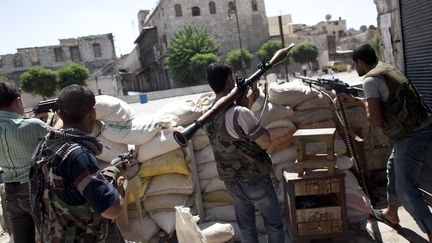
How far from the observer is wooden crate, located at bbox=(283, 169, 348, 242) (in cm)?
302

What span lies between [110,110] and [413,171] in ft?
8.63

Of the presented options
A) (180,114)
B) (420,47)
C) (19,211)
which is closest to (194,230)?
(19,211)

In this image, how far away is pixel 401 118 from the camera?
8.84ft

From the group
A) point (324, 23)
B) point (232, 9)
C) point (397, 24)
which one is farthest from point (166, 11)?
point (397, 24)

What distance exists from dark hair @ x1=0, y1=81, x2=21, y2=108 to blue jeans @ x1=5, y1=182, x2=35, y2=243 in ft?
1.83

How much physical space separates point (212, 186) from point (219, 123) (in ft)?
4.50

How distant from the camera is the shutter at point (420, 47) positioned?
3.40 m

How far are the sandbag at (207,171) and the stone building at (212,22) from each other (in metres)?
37.6

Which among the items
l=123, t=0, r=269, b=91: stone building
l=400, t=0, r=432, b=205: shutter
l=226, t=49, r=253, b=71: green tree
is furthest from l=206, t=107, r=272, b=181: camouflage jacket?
l=123, t=0, r=269, b=91: stone building

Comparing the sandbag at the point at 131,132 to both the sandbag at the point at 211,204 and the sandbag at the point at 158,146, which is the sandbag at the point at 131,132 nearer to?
the sandbag at the point at 158,146

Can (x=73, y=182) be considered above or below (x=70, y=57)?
below

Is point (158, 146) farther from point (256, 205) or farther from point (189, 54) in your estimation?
point (189, 54)

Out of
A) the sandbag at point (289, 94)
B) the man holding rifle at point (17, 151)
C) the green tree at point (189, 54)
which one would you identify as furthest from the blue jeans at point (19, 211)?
the green tree at point (189, 54)

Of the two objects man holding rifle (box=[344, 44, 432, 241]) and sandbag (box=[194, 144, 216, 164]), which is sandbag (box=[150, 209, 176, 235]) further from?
man holding rifle (box=[344, 44, 432, 241])
